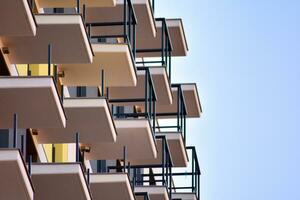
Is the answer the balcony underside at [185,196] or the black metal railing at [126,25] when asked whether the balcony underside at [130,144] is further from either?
the balcony underside at [185,196]

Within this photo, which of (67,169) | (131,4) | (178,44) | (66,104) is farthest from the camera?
(178,44)

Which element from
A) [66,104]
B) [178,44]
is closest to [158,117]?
[178,44]

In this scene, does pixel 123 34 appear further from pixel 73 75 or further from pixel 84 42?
pixel 84 42

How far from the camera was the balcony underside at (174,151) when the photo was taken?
2226 inches

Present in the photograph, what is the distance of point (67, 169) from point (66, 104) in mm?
3052

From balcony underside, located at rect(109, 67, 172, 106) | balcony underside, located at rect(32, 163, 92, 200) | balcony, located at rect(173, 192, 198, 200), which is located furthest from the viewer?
balcony, located at rect(173, 192, 198, 200)

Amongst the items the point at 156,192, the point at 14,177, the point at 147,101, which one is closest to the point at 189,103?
the point at 156,192

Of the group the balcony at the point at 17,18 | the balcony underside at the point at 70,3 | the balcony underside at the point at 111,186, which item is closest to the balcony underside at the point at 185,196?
the balcony underside at the point at 111,186

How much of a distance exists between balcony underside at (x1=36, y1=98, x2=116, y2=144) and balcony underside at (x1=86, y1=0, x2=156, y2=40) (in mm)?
4136

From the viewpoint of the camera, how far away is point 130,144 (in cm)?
5112

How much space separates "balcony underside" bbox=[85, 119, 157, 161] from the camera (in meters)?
50.7

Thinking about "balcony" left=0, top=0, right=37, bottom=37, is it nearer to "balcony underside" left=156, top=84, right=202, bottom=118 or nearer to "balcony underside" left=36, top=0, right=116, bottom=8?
"balcony underside" left=36, top=0, right=116, bottom=8

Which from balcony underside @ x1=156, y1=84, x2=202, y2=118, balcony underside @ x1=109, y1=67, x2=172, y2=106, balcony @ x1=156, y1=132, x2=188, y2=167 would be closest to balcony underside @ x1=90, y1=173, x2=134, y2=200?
balcony underside @ x1=109, y1=67, x2=172, y2=106

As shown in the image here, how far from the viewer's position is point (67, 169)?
44.1m
